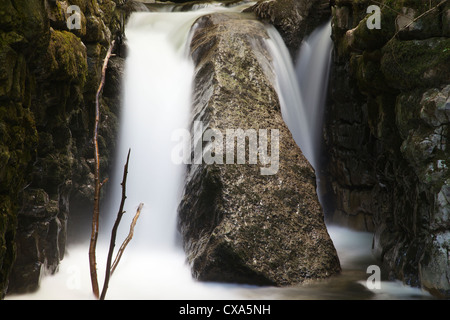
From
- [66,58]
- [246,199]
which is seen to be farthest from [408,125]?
[66,58]

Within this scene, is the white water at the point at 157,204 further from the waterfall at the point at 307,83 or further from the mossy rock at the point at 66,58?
the mossy rock at the point at 66,58

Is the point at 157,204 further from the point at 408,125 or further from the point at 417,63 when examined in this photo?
the point at 417,63

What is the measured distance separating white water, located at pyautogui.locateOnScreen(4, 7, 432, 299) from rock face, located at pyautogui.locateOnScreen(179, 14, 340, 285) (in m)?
0.23

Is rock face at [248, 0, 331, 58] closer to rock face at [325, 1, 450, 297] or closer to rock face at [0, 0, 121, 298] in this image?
rock face at [325, 1, 450, 297]

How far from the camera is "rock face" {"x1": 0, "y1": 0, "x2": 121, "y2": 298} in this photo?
384 centimetres

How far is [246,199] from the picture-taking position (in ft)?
18.8

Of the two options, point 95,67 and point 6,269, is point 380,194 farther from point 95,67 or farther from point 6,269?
point 6,269

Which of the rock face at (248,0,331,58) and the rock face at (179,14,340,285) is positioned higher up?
the rock face at (248,0,331,58)

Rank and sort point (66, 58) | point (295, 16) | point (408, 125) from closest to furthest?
point (66, 58)
point (408, 125)
point (295, 16)

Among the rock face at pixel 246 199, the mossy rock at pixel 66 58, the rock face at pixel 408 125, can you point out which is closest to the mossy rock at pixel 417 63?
the rock face at pixel 408 125

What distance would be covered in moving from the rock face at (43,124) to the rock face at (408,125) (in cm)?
361

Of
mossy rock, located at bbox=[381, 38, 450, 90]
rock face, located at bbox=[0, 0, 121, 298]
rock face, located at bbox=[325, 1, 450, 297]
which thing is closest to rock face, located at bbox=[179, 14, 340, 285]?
rock face, located at bbox=[325, 1, 450, 297]

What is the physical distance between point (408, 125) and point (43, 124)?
13.5 ft

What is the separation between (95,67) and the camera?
624 centimetres
